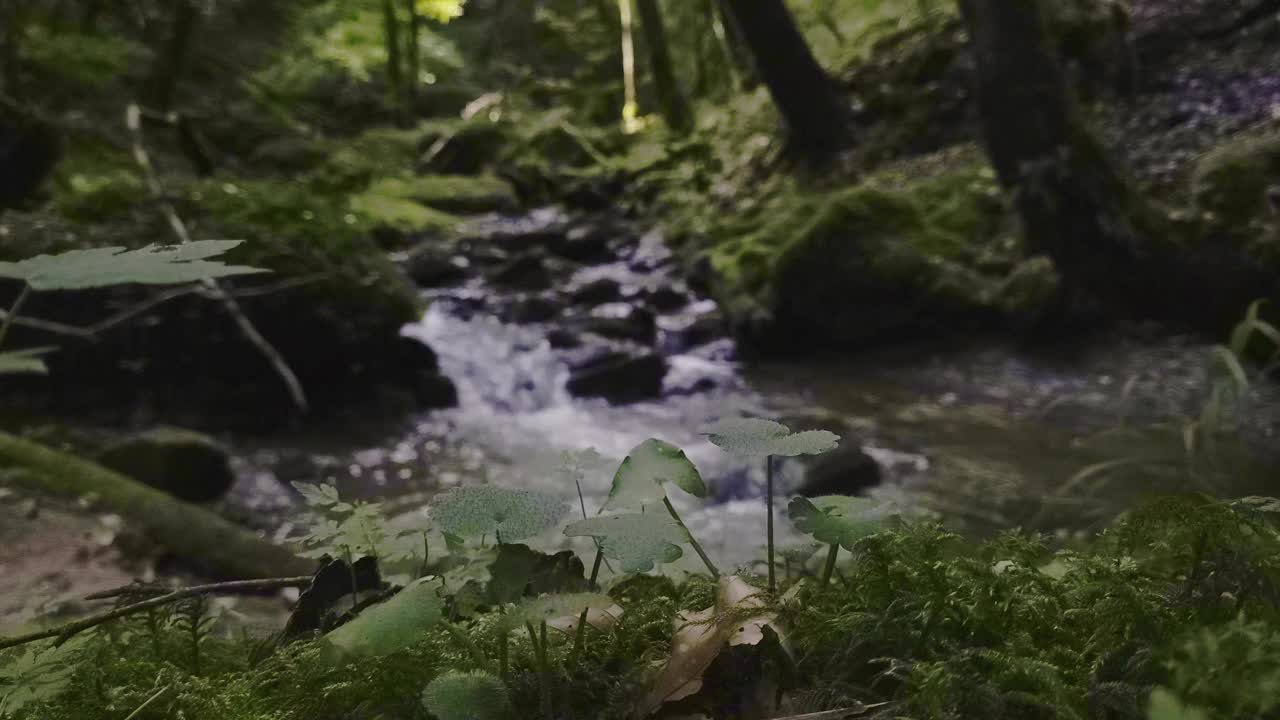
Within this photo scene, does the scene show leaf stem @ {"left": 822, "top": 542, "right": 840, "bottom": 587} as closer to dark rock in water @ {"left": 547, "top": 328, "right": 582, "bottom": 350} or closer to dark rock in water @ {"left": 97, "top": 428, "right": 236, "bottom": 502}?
dark rock in water @ {"left": 97, "top": 428, "right": 236, "bottom": 502}

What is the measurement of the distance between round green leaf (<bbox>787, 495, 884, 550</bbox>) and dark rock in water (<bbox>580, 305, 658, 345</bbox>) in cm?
→ 697

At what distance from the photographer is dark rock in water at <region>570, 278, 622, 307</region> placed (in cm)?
945

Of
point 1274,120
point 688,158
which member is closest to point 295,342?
point 1274,120

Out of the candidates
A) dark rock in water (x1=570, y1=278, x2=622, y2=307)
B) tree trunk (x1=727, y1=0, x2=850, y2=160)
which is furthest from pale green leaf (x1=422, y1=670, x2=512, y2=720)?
tree trunk (x1=727, y1=0, x2=850, y2=160)

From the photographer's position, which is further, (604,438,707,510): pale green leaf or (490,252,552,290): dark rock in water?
(490,252,552,290): dark rock in water

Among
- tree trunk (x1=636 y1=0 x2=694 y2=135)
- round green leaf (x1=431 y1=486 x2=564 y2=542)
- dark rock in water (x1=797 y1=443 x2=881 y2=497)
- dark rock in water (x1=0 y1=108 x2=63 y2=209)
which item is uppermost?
tree trunk (x1=636 y1=0 x2=694 y2=135)

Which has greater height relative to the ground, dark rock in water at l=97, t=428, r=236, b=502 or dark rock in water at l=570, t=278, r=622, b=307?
dark rock in water at l=570, t=278, r=622, b=307

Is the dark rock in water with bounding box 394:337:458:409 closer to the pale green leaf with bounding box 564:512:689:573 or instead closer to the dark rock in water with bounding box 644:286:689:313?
the dark rock in water with bounding box 644:286:689:313

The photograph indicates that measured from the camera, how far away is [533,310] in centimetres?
916

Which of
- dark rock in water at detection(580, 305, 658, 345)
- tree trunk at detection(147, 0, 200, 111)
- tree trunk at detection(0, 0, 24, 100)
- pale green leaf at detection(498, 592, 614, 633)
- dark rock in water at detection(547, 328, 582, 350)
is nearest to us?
pale green leaf at detection(498, 592, 614, 633)

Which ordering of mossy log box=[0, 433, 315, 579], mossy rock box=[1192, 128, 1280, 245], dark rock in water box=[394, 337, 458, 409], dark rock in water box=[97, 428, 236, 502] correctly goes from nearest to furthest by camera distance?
mossy log box=[0, 433, 315, 579] → dark rock in water box=[97, 428, 236, 502] → mossy rock box=[1192, 128, 1280, 245] → dark rock in water box=[394, 337, 458, 409]

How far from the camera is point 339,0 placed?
16.2 metres

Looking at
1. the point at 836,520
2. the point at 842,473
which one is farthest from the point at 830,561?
the point at 842,473

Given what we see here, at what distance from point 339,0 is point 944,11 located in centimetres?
1188
